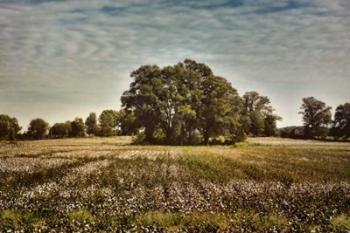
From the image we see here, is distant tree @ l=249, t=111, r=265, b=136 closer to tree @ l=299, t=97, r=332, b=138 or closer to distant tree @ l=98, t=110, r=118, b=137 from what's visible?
tree @ l=299, t=97, r=332, b=138

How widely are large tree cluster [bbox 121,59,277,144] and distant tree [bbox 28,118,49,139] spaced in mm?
71674

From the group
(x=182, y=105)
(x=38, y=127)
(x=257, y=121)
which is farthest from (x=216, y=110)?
(x=38, y=127)

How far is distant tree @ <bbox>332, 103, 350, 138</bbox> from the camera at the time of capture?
367ft

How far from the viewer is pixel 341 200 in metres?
16.7

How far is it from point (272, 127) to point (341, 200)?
368ft

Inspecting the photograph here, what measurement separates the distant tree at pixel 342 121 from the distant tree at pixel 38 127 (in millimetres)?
86364

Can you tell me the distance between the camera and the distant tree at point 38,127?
457ft

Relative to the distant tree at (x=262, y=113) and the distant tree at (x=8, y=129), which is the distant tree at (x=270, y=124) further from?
the distant tree at (x=8, y=129)

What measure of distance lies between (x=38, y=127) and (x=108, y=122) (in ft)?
72.6

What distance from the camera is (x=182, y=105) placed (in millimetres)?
73250

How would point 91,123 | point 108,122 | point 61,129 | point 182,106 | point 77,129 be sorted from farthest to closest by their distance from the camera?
1. point 91,123
2. point 108,122
3. point 61,129
4. point 77,129
5. point 182,106

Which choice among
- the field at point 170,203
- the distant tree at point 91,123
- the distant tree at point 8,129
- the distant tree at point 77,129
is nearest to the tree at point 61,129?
the distant tree at point 77,129

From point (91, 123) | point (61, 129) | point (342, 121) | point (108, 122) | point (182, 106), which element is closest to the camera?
point (182, 106)

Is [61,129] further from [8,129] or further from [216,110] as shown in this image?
[216,110]
